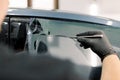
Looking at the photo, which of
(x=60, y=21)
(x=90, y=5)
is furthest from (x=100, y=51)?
(x=90, y=5)

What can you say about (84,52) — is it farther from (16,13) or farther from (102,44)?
(16,13)

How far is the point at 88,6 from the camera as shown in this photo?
6504mm

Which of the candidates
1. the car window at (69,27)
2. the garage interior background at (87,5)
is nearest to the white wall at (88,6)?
the garage interior background at (87,5)

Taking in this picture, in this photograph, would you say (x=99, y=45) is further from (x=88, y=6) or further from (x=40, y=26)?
(x=88, y=6)

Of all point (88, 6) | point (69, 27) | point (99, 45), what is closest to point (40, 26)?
point (69, 27)

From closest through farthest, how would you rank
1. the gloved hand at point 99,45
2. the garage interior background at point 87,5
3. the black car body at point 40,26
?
1. the gloved hand at point 99,45
2. the black car body at point 40,26
3. the garage interior background at point 87,5

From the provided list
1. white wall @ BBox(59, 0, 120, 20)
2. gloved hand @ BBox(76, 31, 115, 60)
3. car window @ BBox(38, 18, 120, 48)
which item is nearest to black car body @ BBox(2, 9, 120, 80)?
car window @ BBox(38, 18, 120, 48)

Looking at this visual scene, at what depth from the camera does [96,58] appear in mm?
1597

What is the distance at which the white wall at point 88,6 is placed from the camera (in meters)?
6.42

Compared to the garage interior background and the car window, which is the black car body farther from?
the garage interior background

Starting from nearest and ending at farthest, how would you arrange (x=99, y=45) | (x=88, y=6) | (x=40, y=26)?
1. (x=99, y=45)
2. (x=40, y=26)
3. (x=88, y=6)

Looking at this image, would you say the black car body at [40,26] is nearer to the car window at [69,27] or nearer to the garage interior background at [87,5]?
the car window at [69,27]

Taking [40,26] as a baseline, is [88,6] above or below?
below

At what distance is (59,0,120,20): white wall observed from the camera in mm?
6418
